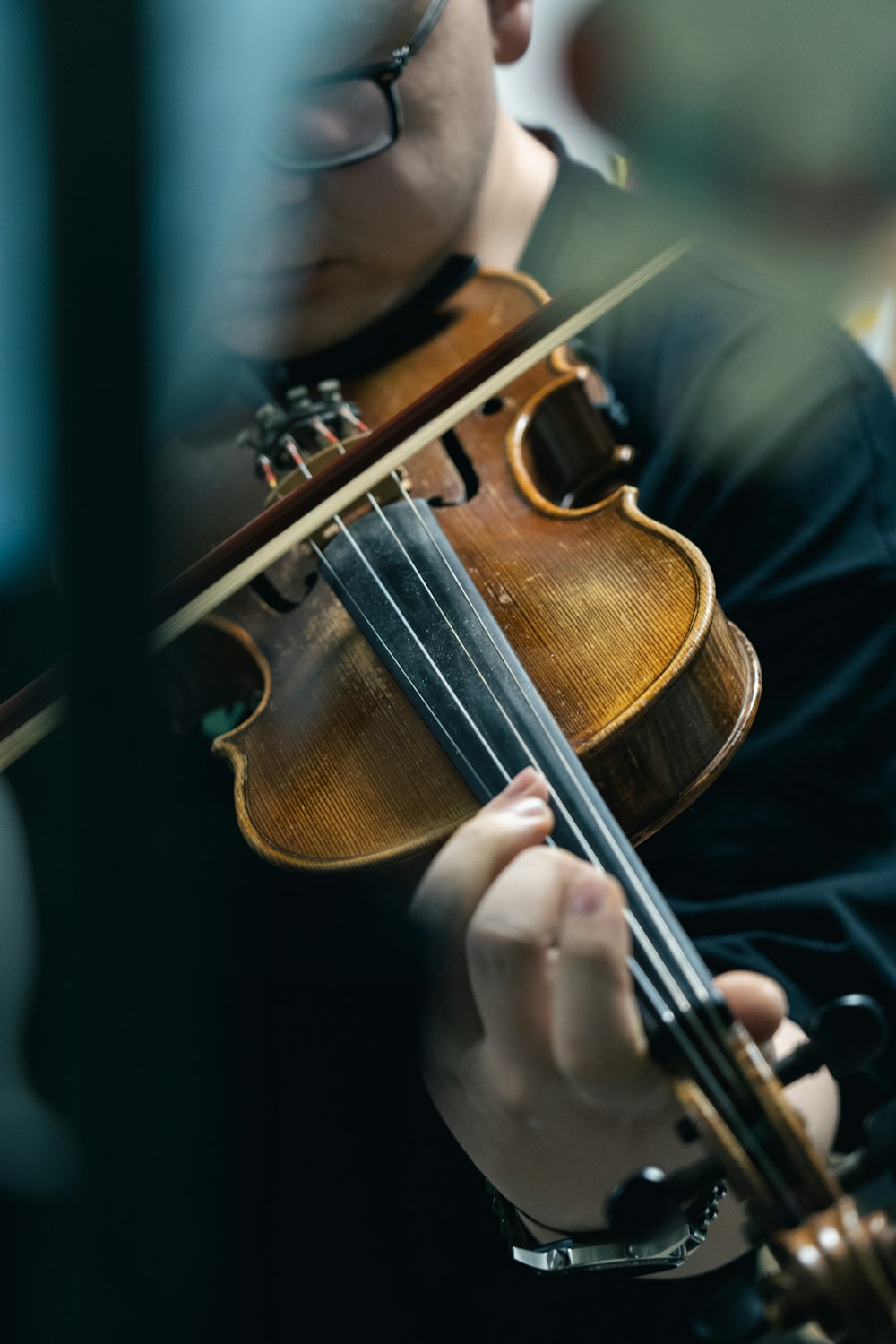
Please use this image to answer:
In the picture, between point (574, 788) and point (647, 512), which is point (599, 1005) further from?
point (647, 512)

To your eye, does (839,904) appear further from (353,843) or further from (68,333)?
(68,333)

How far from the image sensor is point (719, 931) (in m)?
0.52

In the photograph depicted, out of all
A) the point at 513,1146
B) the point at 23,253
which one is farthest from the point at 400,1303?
the point at 23,253

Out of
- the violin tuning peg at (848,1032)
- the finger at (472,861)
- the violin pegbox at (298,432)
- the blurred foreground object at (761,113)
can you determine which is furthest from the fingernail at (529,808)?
the violin pegbox at (298,432)

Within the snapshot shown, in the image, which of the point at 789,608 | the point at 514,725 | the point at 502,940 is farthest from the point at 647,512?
the point at 502,940

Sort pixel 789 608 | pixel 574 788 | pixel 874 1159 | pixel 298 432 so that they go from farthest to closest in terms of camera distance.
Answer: pixel 298 432 → pixel 789 608 → pixel 574 788 → pixel 874 1159

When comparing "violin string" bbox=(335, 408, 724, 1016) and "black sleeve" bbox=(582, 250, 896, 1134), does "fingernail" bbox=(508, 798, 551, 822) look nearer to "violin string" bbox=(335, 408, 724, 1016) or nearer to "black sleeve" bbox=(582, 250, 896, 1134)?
"violin string" bbox=(335, 408, 724, 1016)

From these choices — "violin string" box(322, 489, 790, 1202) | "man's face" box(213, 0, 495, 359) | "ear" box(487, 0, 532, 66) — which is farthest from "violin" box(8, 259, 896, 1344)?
"ear" box(487, 0, 532, 66)

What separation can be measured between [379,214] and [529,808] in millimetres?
433

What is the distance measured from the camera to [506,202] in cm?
75

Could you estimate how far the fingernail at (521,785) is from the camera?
1.28 ft

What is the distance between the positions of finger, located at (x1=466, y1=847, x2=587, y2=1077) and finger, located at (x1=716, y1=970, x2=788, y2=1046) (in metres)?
0.06

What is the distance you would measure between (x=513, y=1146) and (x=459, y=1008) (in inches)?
2.1

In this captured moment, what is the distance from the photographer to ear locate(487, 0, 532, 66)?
0.69m
